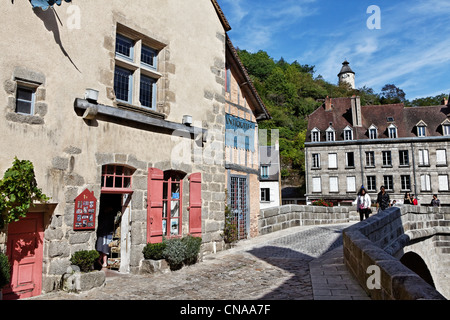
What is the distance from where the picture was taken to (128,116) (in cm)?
686

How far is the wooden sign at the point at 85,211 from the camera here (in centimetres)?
595

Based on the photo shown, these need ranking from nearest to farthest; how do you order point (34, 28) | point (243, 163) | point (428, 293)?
point (428, 293) < point (34, 28) < point (243, 163)

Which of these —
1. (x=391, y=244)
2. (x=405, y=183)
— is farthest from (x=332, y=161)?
(x=391, y=244)

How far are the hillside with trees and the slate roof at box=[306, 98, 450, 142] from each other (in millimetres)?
9914

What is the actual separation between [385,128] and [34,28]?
107 feet

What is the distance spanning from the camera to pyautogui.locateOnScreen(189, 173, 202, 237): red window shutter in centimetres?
827

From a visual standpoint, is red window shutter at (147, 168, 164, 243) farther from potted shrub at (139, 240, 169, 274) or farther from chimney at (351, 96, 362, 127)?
chimney at (351, 96, 362, 127)

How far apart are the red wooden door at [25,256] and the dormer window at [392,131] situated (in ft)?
106

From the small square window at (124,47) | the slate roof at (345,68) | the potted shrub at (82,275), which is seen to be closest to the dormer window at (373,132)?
the small square window at (124,47)

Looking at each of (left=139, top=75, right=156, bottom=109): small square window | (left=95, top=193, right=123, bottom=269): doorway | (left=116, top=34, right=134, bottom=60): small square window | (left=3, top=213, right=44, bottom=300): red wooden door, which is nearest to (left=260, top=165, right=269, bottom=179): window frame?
(left=95, top=193, right=123, bottom=269): doorway

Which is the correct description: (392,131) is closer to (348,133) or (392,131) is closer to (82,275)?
(348,133)

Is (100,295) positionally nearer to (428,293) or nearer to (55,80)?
(55,80)

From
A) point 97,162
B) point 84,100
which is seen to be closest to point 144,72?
point 84,100

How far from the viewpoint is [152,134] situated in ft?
24.6
